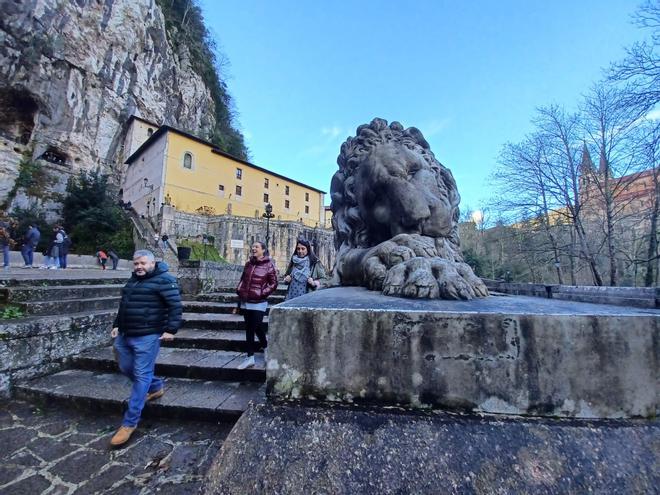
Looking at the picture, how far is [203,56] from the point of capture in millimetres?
41719

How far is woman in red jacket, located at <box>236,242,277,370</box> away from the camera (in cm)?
335

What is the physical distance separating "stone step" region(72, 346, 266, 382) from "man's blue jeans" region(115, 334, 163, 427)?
486 mm

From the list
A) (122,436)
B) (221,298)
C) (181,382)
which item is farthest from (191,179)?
(122,436)

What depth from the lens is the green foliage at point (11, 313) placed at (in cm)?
328

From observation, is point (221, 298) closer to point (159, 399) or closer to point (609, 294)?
point (159, 399)

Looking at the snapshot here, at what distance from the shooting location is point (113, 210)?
23844 millimetres

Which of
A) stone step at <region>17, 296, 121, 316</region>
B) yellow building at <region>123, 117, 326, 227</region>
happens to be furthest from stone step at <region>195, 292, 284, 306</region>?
yellow building at <region>123, 117, 326, 227</region>

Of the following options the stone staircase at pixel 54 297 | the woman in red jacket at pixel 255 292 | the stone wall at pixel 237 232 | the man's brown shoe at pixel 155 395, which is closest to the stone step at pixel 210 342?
the woman in red jacket at pixel 255 292

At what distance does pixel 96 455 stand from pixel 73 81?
115 feet

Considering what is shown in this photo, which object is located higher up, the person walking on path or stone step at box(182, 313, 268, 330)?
the person walking on path

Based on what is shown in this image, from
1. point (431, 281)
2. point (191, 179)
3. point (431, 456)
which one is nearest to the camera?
point (431, 456)

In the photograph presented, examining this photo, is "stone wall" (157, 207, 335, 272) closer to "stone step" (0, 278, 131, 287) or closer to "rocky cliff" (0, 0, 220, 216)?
"rocky cliff" (0, 0, 220, 216)

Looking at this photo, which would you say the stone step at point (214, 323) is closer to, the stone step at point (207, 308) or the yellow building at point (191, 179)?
the stone step at point (207, 308)

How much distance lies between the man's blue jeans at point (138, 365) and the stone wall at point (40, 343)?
1.38 m
